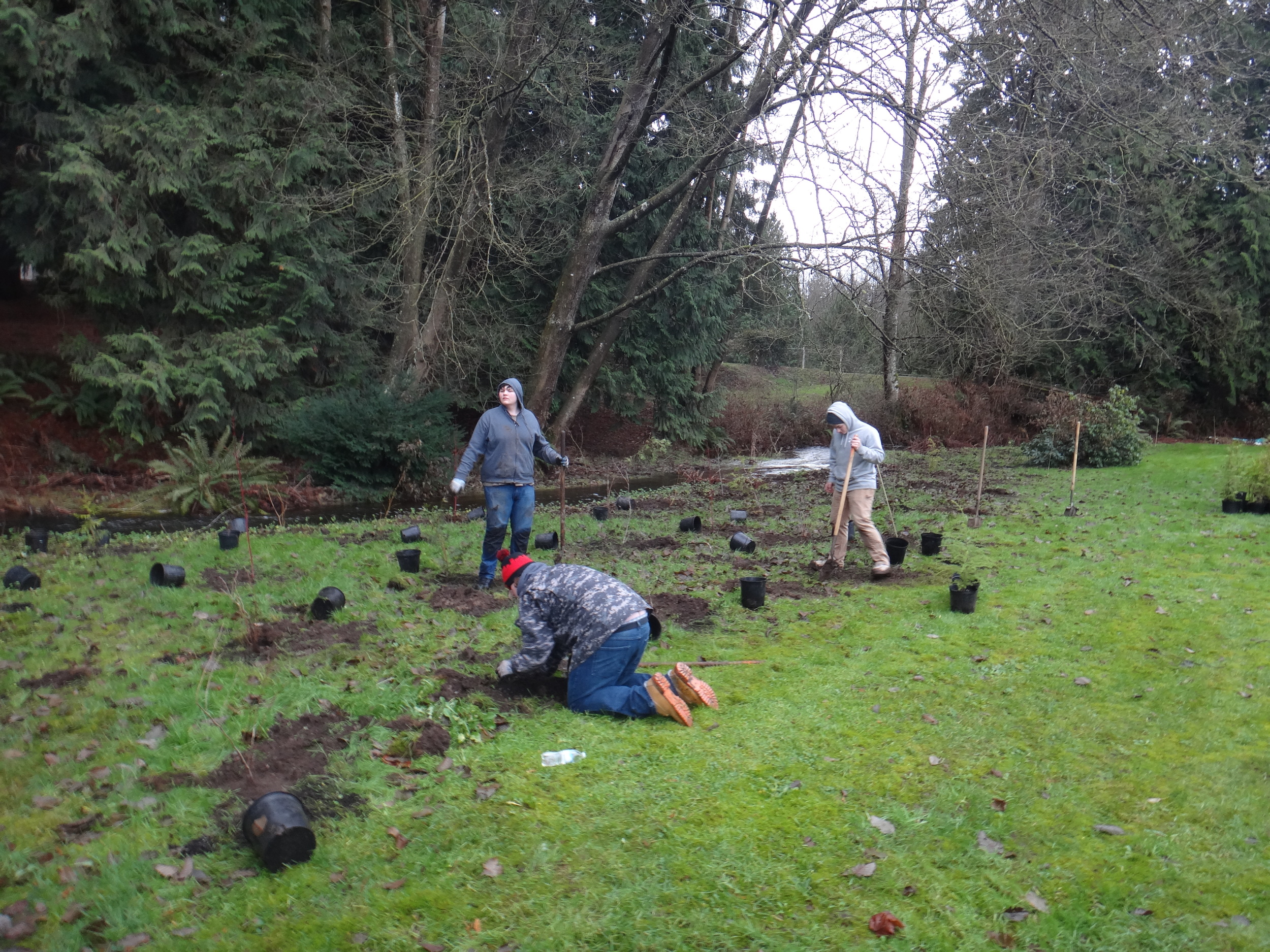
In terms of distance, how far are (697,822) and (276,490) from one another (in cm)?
1311

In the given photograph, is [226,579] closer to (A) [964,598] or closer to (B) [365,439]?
(A) [964,598]

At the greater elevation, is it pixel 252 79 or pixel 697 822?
pixel 252 79

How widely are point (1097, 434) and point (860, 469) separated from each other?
12.5m

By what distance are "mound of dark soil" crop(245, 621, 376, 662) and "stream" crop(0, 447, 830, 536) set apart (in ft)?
Answer: 19.1

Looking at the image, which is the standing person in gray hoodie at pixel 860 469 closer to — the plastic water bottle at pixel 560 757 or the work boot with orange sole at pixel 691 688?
the work boot with orange sole at pixel 691 688

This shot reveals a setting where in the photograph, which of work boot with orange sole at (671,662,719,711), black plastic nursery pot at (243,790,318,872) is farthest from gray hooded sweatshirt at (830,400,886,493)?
black plastic nursery pot at (243,790,318,872)

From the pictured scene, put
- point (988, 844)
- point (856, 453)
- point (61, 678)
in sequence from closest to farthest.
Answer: point (988, 844) → point (61, 678) → point (856, 453)

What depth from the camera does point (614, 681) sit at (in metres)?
5.31

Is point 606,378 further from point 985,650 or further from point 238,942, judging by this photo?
point 238,942

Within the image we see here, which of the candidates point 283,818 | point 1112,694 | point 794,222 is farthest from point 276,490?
point 1112,694

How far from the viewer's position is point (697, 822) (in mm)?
4066

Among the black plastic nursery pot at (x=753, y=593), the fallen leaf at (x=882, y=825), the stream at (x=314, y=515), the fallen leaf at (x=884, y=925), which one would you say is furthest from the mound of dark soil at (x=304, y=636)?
the stream at (x=314, y=515)

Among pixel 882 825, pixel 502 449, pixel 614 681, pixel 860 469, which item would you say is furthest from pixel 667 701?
pixel 860 469

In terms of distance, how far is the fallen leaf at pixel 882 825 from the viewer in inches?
159
